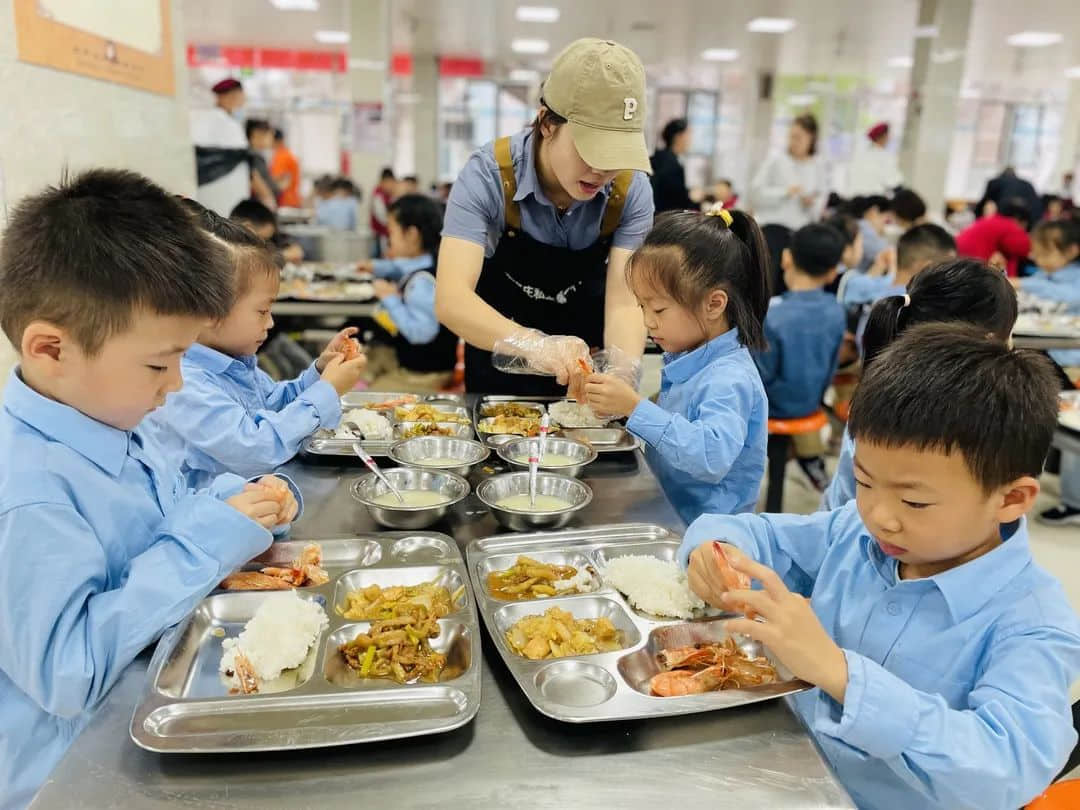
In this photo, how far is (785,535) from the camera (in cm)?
147

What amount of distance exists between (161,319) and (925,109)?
33.9ft

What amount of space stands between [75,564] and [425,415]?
4.29ft

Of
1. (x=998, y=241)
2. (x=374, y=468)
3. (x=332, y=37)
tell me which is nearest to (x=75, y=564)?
(x=374, y=468)

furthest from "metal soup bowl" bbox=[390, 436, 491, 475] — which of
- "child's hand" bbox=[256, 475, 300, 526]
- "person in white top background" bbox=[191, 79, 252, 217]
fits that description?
"person in white top background" bbox=[191, 79, 252, 217]

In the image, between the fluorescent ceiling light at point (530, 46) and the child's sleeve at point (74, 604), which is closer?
the child's sleeve at point (74, 604)

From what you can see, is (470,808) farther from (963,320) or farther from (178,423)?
(963,320)

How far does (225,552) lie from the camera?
4.05ft

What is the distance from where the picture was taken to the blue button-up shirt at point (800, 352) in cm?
370

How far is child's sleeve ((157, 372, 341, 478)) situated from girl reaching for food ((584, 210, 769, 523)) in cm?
72

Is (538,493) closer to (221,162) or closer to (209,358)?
(209,358)

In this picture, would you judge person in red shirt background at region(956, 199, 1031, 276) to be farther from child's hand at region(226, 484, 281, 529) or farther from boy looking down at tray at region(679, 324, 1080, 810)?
child's hand at region(226, 484, 281, 529)

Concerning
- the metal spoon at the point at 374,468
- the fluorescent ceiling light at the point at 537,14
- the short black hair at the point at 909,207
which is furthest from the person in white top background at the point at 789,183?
the metal spoon at the point at 374,468

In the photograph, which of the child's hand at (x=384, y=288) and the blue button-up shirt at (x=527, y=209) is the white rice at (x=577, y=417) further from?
the child's hand at (x=384, y=288)

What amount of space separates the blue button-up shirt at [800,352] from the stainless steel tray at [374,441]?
1.74 meters
